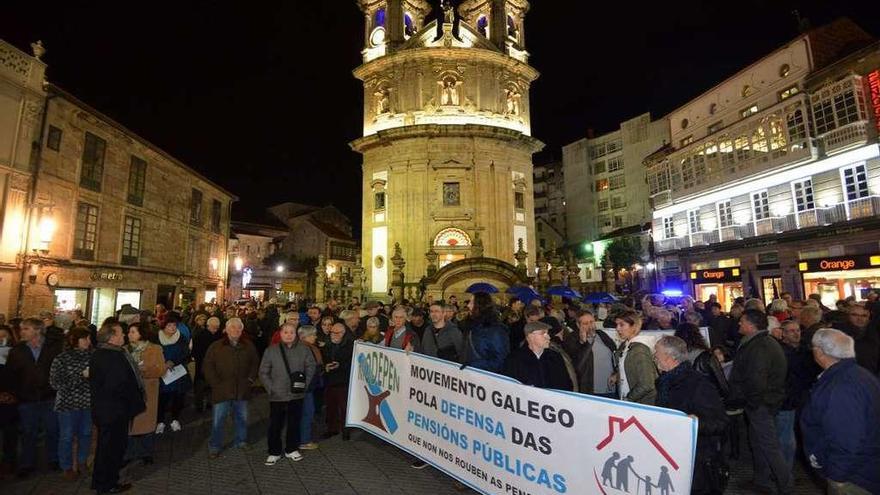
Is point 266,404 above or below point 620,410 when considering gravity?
below

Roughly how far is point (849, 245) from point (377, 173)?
3234 cm

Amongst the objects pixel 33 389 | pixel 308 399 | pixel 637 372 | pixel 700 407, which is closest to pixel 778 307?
pixel 637 372

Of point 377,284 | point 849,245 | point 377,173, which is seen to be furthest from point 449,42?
point 849,245

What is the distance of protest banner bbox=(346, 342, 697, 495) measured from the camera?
3816 millimetres

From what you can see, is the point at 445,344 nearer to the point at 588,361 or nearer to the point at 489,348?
the point at 489,348

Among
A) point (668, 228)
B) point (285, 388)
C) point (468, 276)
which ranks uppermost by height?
point (668, 228)

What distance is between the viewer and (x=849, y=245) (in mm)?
22578

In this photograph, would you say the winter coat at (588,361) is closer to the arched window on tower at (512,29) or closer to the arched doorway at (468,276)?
the arched doorway at (468,276)

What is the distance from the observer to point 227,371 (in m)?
7.54

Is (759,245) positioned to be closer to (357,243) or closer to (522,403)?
(522,403)

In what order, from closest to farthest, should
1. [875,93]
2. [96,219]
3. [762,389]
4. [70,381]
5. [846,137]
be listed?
[762,389], [70,381], [96,219], [875,93], [846,137]

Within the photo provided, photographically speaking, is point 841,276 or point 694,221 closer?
point 841,276

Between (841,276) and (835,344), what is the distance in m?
25.9

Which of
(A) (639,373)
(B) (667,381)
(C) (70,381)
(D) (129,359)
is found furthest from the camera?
(C) (70,381)
